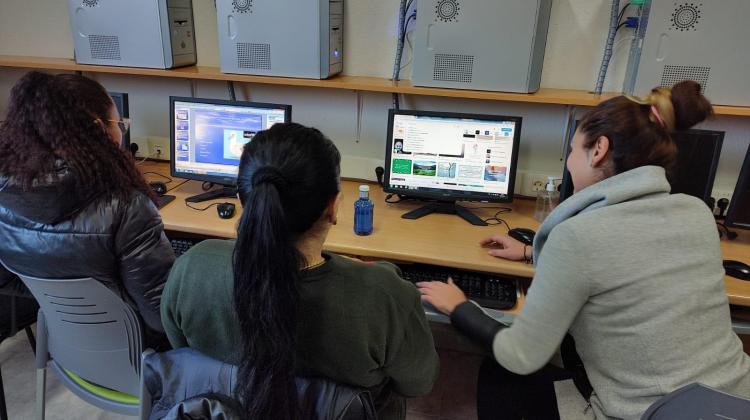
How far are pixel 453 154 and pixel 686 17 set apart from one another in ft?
2.94

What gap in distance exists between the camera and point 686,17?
5.43 ft

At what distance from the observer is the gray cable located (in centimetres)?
187

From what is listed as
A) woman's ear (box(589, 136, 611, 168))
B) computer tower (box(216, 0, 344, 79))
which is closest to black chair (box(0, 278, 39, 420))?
computer tower (box(216, 0, 344, 79))

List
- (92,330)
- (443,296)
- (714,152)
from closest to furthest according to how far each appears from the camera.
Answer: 1. (92,330)
2. (443,296)
3. (714,152)

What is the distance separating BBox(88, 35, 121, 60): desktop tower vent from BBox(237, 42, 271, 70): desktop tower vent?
0.57 metres

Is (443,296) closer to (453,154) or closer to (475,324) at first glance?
(475,324)

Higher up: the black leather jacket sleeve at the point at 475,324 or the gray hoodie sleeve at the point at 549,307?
the gray hoodie sleeve at the point at 549,307

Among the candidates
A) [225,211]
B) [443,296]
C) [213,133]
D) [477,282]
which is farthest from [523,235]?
[213,133]

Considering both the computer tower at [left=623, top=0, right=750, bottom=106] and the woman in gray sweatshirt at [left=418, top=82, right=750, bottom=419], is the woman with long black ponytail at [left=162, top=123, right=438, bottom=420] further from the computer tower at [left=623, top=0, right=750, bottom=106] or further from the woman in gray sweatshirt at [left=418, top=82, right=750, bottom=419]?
the computer tower at [left=623, top=0, right=750, bottom=106]

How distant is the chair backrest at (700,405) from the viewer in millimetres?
875

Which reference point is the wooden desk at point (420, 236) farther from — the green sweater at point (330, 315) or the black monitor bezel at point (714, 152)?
the green sweater at point (330, 315)

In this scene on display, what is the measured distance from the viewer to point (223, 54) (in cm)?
206

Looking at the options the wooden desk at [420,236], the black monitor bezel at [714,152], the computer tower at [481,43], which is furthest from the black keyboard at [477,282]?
the black monitor bezel at [714,152]

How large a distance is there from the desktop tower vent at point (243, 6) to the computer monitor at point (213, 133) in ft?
1.18
